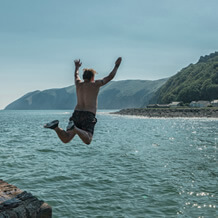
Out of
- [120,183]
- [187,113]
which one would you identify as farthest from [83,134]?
[187,113]

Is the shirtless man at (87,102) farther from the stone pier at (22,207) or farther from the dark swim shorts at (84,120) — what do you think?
the stone pier at (22,207)

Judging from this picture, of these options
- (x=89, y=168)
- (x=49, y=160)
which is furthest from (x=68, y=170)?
(x=49, y=160)

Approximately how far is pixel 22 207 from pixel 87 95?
318 cm

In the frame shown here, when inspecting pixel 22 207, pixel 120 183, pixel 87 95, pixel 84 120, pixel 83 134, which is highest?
pixel 87 95

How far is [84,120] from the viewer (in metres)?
7.04

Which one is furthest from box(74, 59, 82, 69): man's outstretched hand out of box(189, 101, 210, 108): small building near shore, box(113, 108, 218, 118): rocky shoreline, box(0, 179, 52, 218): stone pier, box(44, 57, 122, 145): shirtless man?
box(189, 101, 210, 108): small building near shore

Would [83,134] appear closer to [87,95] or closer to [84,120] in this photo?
[84,120]

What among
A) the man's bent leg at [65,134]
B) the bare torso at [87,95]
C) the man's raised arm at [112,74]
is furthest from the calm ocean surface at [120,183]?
the man's raised arm at [112,74]

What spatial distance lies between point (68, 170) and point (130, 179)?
13.2ft

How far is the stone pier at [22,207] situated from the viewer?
4.98 m

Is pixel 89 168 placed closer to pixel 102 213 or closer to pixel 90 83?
pixel 102 213

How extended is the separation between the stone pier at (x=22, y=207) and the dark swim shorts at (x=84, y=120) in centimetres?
229

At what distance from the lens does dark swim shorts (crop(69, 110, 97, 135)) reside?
7027 mm

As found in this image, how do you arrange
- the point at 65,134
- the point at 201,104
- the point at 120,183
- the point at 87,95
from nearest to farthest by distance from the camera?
1. the point at 65,134
2. the point at 87,95
3. the point at 120,183
4. the point at 201,104
